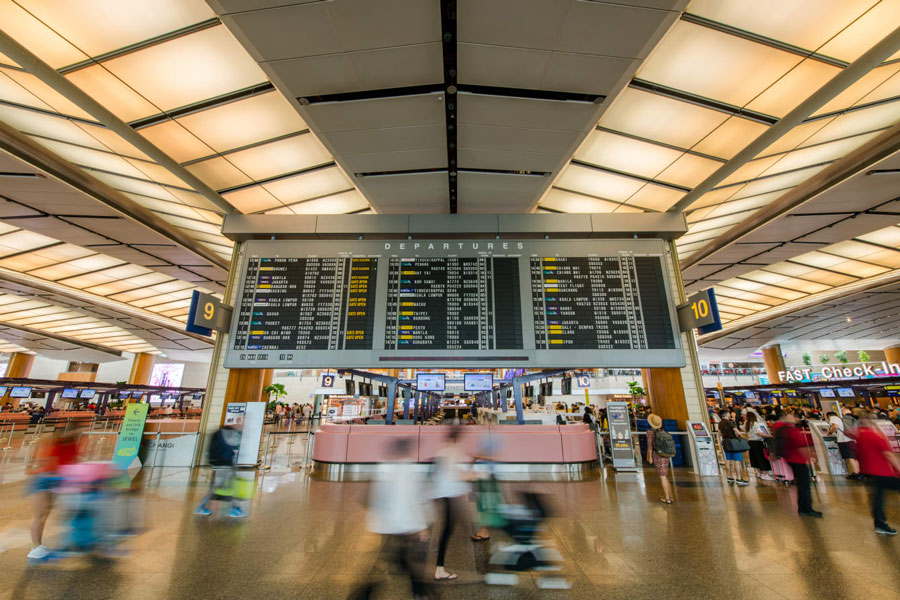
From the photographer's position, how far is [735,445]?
24.5ft

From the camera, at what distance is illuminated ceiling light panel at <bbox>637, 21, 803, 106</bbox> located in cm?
484

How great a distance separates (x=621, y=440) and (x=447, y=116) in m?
7.88

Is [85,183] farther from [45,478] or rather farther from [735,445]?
[735,445]

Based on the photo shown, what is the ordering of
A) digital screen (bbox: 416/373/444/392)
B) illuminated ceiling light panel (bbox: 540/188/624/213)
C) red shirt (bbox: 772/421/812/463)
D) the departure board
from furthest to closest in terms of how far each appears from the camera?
digital screen (bbox: 416/373/444/392) < illuminated ceiling light panel (bbox: 540/188/624/213) < the departure board < red shirt (bbox: 772/421/812/463)

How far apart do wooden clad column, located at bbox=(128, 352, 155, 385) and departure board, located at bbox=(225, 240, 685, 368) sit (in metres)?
33.6

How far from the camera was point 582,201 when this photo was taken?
9164mm

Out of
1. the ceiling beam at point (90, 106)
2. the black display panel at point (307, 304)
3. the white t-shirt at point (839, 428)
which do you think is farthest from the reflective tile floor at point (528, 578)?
the ceiling beam at point (90, 106)

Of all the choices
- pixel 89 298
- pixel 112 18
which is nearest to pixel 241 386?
pixel 112 18

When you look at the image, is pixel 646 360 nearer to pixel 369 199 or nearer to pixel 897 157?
pixel 897 157

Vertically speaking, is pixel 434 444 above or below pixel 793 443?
below

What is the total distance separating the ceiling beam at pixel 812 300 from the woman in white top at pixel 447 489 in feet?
44.9

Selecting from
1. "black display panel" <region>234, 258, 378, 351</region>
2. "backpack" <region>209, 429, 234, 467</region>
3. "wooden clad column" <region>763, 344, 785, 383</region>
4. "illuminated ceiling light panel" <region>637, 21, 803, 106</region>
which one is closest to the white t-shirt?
"illuminated ceiling light panel" <region>637, 21, 803, 106</region>

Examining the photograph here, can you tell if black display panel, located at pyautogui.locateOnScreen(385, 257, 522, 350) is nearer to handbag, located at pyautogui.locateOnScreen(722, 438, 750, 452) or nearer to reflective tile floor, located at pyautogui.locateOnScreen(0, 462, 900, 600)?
reflective tile floor, located at pyautogui.locateOnScreen(0, 462, 900, 600)

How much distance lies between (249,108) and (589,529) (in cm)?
793
